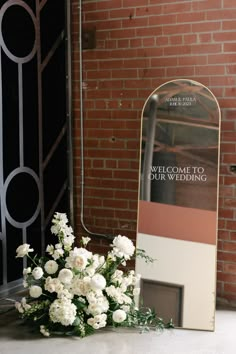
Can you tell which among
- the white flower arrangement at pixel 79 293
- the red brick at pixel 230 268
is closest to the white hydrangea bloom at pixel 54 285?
the white flower arrangement at pixel 79 293

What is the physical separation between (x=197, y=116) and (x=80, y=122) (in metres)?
1.03

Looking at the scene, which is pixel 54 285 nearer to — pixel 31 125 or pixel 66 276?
pixel 66 276

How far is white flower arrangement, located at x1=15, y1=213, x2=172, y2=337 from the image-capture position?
2680mm

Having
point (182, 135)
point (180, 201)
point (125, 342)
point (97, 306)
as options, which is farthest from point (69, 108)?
point (125, 342)

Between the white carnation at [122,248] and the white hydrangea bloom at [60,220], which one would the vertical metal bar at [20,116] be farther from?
the white carnation at [122,248]

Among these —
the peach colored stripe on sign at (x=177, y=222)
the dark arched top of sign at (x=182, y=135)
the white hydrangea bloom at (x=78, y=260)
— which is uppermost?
the dark arched top of sign at (x=182, y=135)

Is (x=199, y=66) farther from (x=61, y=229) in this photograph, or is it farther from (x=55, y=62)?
(x=61, y=229)

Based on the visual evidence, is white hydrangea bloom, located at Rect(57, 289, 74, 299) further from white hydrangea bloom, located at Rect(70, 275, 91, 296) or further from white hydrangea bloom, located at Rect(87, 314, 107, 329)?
white hydrangea bloom, located at Rect(87, 314, 107, 329)

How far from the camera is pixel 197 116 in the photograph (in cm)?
302

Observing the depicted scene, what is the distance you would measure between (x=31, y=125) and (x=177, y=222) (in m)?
1.29

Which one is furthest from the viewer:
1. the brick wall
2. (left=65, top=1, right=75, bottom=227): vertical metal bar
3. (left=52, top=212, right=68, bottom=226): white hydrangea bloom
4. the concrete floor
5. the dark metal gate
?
(left=65, top=1, right=75, bottom=227): vertical metal bar

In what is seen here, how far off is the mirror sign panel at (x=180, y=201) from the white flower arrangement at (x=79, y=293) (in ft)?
0.53

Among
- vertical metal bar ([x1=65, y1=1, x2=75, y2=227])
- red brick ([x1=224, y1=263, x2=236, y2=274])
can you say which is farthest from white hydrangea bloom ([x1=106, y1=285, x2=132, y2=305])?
vertical metal bar ([x1=65, y1=1, x2=75, y2=227])

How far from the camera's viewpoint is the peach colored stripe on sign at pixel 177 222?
2.93 metres
